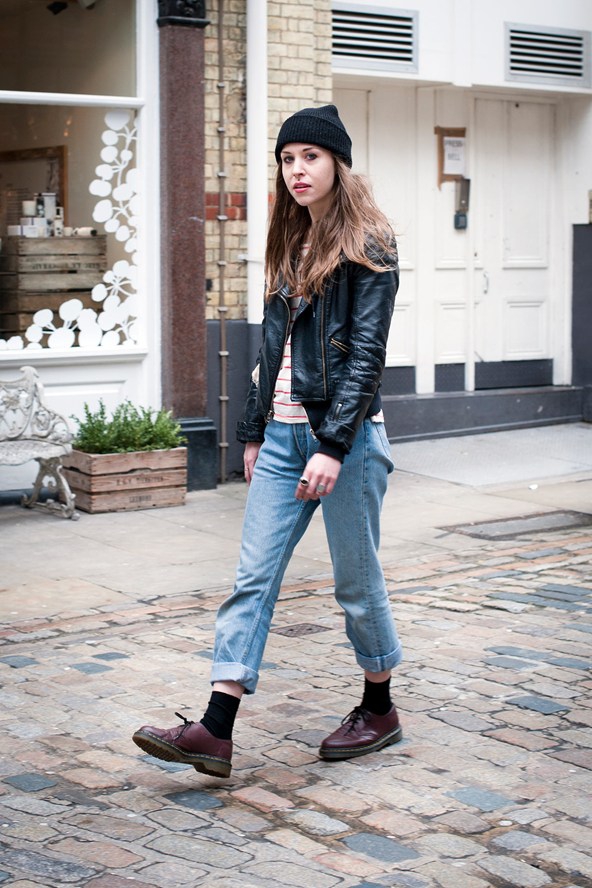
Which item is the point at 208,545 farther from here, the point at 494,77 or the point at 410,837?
the point at 494,77

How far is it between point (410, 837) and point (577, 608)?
9.31ft

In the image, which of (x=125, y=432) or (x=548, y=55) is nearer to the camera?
(x=125, y=432)

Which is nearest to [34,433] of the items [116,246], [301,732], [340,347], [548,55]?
[116,246]

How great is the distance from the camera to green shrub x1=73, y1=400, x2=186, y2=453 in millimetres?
9102

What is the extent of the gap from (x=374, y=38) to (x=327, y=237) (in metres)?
7.21

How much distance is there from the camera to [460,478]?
10289mm

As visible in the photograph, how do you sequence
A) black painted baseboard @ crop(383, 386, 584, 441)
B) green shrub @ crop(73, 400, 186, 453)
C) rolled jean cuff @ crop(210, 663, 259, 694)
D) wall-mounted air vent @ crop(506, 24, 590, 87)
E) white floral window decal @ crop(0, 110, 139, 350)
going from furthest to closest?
wall-mounted air vent @ crop(506, 24, 590, 87) → black painted baseboard @ crop(383, 386, 584, 441) → white floral window decal @ crop(0, 110, 139, 350) → green shrub @ crop(73, 400, 186, 453) → rolled jean cuff @ crop(210, 663, 259, 694)

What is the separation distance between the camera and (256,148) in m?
9.98

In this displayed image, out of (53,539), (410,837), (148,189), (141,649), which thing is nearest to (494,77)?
(148,189)

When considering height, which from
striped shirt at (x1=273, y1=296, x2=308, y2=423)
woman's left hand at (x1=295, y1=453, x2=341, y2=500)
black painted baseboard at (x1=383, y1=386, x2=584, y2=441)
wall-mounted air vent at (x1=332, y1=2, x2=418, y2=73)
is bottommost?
black painted baseboard at (x1=383, y1=386, x2=584, y2=441)

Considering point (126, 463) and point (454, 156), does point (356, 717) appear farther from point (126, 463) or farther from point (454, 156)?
point (454, 156)

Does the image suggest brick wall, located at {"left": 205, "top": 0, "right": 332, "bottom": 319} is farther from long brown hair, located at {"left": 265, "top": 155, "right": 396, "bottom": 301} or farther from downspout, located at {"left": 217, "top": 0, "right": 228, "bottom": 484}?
long brown hair, located at {"left": 265, "top": 155, "right": 396, "bottom": 301}

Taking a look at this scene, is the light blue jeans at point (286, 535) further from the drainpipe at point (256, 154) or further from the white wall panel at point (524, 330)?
the white wall panel at point (524, 330)

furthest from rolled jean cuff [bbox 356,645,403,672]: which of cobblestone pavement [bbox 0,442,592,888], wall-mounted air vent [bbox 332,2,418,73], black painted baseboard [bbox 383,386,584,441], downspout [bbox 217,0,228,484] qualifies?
wall-mounted air vent [bbox 332,2,418,73]
